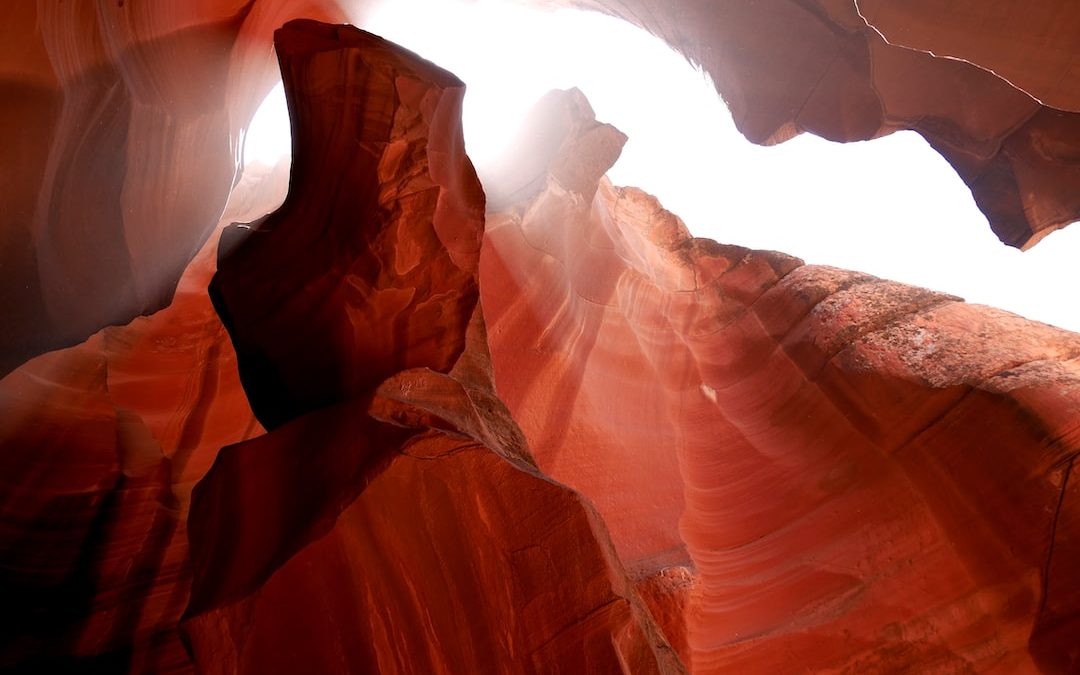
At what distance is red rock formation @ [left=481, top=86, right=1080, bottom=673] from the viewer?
5.26m

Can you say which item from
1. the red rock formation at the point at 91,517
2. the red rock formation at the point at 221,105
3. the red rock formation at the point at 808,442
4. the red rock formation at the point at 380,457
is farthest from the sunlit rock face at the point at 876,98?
the red rock formation at the point at 91,517

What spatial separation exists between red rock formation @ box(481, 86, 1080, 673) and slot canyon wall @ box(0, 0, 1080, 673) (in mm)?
30

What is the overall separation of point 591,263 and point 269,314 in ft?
17.0

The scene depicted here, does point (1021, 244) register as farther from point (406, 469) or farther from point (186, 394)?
point (186, 394)

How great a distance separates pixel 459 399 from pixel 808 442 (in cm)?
411

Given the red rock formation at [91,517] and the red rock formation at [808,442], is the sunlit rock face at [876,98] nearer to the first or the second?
the red rock formation at [808,442]

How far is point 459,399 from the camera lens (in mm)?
4254

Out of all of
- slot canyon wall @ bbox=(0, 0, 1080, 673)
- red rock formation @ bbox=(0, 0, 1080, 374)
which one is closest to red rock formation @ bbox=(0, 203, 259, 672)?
slot canyon wall @ bbox=(0, 0, 1080, 673)

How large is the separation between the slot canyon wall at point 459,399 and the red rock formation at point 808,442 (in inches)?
1.2

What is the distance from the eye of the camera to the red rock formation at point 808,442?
526cm

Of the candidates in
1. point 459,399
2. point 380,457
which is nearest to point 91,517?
point 459,399

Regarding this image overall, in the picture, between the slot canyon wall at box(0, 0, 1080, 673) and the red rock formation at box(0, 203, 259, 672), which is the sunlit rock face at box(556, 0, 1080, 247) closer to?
the slot canyon wall at box(0, 0, 1080, 673)

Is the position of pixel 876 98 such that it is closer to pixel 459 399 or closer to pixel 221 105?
pixel 459 399

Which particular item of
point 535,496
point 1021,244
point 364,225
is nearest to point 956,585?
point 1021,244
